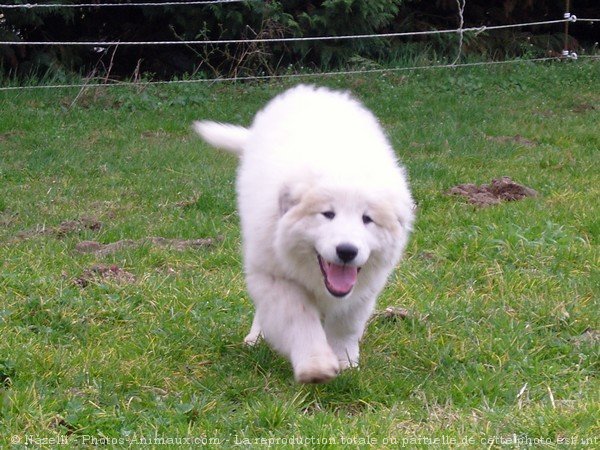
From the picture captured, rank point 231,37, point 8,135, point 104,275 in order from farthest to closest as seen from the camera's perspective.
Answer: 1. point 231,37
2. point 8,135
3. point 104,275

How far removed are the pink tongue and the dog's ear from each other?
290 mm

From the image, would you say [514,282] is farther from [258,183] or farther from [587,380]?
[258,183]

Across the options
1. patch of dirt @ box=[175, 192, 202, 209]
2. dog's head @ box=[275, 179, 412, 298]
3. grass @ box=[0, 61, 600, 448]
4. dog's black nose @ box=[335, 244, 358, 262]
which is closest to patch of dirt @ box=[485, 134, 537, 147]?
grass @ box=[0, 61, 600, 448]

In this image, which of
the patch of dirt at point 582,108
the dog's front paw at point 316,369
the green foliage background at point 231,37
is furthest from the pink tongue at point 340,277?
the green foliage background at point 231,37

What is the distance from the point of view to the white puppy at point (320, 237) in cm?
371

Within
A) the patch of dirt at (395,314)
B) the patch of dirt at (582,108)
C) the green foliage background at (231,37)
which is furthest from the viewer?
the green foliage background at (231,37)

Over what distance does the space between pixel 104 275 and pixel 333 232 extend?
1914 millimetres

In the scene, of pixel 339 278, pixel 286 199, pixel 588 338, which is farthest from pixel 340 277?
pixel 588 338

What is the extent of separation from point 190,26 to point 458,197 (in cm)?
740

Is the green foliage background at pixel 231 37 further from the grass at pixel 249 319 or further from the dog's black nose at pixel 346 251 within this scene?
the dog's black nose at pixel 346 251

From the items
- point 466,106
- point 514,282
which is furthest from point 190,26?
point 514,282

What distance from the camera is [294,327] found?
3.79 m

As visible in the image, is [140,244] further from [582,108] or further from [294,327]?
[582,108]

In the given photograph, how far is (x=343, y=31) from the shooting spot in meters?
13.5
